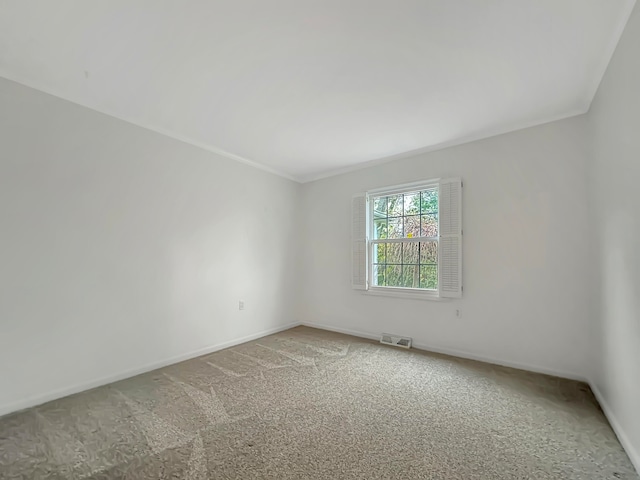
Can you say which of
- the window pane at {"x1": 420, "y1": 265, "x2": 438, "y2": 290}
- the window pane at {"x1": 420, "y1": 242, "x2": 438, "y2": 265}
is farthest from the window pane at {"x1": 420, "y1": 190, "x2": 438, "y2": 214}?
the window pane at {"x1": 420, "y1": 265, "x2": 438, "y2": 290}

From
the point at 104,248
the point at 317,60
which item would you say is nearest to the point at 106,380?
the point at 104,248

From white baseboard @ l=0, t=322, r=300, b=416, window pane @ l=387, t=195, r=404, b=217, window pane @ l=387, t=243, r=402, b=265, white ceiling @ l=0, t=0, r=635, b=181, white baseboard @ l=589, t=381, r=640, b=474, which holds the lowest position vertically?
white baseboard @ l=0, t=322, r=300, b=416

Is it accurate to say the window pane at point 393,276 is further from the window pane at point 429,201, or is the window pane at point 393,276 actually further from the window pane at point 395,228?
the window pane at point 429,201

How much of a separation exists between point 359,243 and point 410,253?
735 mm

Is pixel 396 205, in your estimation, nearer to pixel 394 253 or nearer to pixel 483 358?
pixel 394 253

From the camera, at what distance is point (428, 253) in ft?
12.0

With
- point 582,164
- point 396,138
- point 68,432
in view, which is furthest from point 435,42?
point 68,432

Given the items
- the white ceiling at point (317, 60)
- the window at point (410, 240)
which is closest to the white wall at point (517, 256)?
the window at point (410, 240)

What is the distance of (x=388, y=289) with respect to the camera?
389 centimetres

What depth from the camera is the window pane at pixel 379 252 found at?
13.4 ft

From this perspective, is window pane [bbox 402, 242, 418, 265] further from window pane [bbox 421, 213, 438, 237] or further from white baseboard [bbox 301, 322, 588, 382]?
→ white baseboard [bbox 301, 322, 588, 382]

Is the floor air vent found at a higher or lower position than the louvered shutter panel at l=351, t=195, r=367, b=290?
lower

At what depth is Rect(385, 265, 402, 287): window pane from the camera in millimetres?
3912

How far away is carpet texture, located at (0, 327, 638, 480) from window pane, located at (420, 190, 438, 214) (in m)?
1.88
